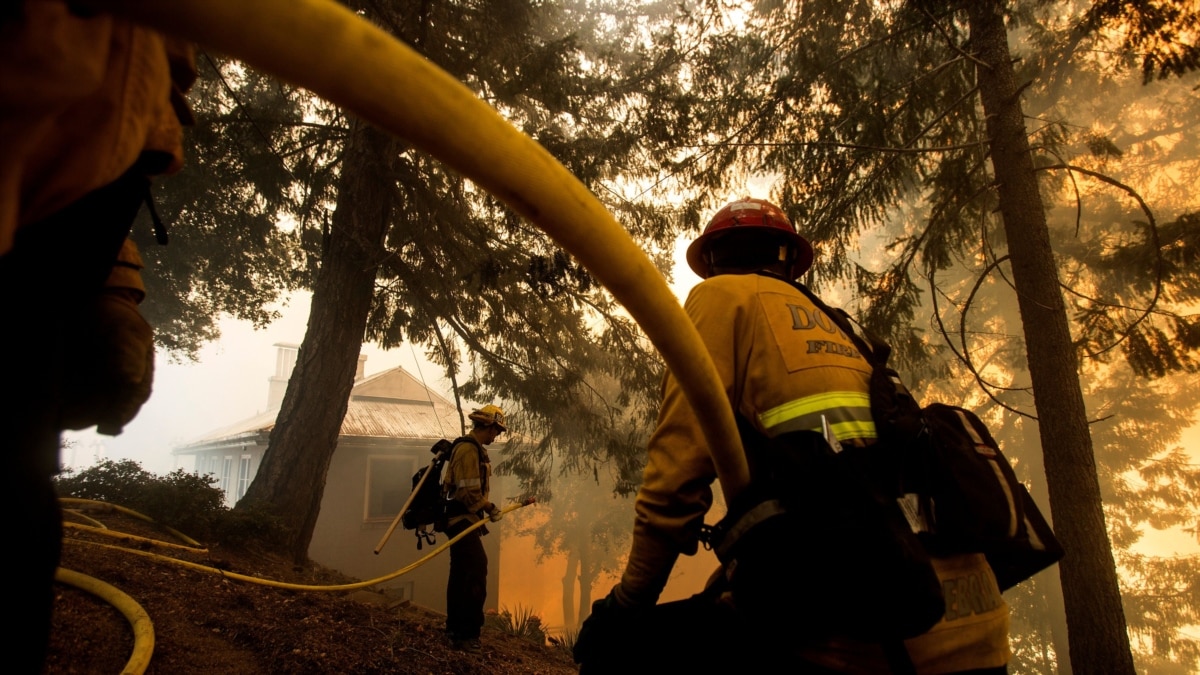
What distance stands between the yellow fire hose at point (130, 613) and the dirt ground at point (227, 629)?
42 mm

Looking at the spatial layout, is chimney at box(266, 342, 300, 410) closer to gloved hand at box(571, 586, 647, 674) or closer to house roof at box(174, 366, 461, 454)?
house roof at box(174, 366, 461, 454)

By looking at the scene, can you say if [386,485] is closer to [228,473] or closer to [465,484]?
[228,473]

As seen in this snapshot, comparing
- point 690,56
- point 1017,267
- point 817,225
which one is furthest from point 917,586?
point 690,56

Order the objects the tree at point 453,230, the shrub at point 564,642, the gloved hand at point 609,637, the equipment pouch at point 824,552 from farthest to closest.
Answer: the tree at point 453,230, the shrub at point 564,642, the gloved hand at point 609,637, the equipment pouch at point 824,552

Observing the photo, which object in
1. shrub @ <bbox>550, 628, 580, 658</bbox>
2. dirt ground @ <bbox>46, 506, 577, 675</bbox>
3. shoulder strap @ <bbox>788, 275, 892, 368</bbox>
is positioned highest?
shoulder strap @ <bbox>788, 275, 892, 368</bbox>

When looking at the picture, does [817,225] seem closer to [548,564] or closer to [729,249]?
[729,249]

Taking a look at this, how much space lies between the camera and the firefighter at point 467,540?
5.45 metres

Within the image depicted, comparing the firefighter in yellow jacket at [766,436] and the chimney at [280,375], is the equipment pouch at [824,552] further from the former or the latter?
the chimney at [280,375]

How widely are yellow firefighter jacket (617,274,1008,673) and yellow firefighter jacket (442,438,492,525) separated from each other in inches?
184

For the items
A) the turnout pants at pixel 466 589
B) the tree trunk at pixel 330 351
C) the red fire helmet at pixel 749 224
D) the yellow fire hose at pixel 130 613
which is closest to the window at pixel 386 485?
the tree trunk at pixel 330 351

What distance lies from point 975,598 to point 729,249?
1337mm

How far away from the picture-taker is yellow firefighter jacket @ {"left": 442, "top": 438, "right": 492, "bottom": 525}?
5.90 metres

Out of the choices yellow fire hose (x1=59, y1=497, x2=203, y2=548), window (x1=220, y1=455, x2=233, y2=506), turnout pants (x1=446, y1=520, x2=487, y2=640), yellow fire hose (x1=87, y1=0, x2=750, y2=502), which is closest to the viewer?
yellow fire hose (x1=87, y1=0, x2=750, y2=502)

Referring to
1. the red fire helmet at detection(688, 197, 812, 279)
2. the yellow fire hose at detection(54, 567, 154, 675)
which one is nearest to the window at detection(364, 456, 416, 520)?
the yellow fire hose at detection(54, 567, 154, 675)
